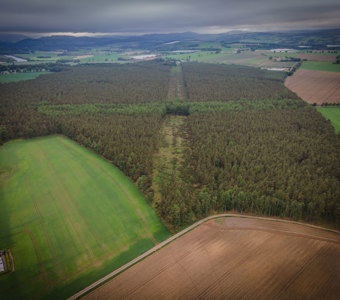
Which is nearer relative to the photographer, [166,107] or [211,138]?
[211,138]

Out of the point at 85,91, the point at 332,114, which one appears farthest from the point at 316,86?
the point at 85,91

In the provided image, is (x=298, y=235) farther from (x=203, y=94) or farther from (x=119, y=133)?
(x=203, y=94)

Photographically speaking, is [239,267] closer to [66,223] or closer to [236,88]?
[66,223]

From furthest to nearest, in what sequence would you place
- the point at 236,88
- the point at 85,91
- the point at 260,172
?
1. the point at 85,91
2. the point at 236,88
3. the point at 260,172

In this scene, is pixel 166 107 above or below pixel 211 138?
above

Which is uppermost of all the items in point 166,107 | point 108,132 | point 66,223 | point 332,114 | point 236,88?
point 236,88

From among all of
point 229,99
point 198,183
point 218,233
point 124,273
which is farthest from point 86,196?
point 229,99

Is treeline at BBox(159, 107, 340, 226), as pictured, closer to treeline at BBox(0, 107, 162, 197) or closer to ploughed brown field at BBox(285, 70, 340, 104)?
treeline at BBox(0, 107, 162, 197)

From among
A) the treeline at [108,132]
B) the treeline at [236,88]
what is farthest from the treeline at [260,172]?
the treeline at [236,88]
